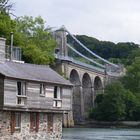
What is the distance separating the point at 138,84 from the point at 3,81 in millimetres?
100768

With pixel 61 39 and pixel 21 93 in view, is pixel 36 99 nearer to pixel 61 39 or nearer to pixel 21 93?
pixel 21 93

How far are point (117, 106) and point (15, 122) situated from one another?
8445 cm

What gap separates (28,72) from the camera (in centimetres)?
3750

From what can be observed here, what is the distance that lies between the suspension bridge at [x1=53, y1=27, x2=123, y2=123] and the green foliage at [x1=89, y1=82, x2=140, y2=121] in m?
7.11

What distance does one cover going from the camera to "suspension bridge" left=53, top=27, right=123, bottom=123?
12257 centimetres

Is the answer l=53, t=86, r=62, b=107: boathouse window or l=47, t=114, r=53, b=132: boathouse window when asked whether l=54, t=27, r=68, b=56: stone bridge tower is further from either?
l=47, t=114, r=53, b=132: boathouse window

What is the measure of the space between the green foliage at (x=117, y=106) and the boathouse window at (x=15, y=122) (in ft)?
271

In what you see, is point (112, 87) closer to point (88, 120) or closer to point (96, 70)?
point (88, 120)

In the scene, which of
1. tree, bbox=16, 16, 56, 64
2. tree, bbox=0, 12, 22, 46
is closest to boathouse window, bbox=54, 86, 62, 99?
tree, bbox=0, 12, 22, 46

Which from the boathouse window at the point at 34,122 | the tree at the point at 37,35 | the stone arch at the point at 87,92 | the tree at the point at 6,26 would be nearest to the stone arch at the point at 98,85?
the stone arch at the point at 87,92

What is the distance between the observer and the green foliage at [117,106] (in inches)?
4651

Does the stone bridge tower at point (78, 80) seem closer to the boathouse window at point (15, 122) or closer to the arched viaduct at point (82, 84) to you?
the arched viaduct at point (82, 84)

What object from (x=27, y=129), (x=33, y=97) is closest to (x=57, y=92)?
(x=33, y=97)

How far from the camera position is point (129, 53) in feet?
638
